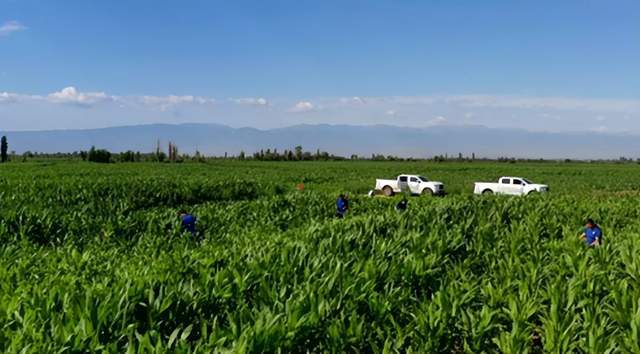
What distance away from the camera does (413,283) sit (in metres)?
9.02

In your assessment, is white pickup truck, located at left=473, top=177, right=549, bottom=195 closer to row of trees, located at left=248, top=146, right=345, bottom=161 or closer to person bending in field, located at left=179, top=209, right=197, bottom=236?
person bending in field, located at left=179, top=209, right=197, bottom=236

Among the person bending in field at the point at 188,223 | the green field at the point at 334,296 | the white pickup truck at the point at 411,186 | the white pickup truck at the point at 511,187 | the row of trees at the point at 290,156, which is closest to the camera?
the green field at the point at 334,296

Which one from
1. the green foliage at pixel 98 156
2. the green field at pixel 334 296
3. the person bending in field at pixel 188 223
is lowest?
the person bending in field at pixel 188 223

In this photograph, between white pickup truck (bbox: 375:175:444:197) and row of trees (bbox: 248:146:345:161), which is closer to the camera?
white pickup truck (bbox: 375:175:444:197)

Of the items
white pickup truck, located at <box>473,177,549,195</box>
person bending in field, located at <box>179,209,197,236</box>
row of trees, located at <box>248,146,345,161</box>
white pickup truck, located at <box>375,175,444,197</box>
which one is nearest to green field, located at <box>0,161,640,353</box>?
person bending in field, located at <box>179,209,197,236</box>

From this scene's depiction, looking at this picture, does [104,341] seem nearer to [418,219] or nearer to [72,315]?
[72,315]

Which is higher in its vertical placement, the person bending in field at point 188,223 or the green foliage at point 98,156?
the green foliage at point 98,156

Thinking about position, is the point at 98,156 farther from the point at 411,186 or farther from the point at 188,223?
the point at 188,223

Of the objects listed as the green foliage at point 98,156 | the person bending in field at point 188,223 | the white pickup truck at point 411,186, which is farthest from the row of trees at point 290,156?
the person bending in field at point 188,223

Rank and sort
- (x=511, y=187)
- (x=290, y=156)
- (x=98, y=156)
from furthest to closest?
(x=290, y=156)
(x=98, y=156)
(x=511, y=187)

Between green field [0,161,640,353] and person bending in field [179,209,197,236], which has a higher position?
green field [0,161,640,353]

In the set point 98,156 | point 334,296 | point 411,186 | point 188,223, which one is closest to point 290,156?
point 98,156

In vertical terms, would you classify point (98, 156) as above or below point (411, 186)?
above

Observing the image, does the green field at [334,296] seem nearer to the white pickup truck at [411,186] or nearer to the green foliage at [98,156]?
the white pickup truck at [411,186]
